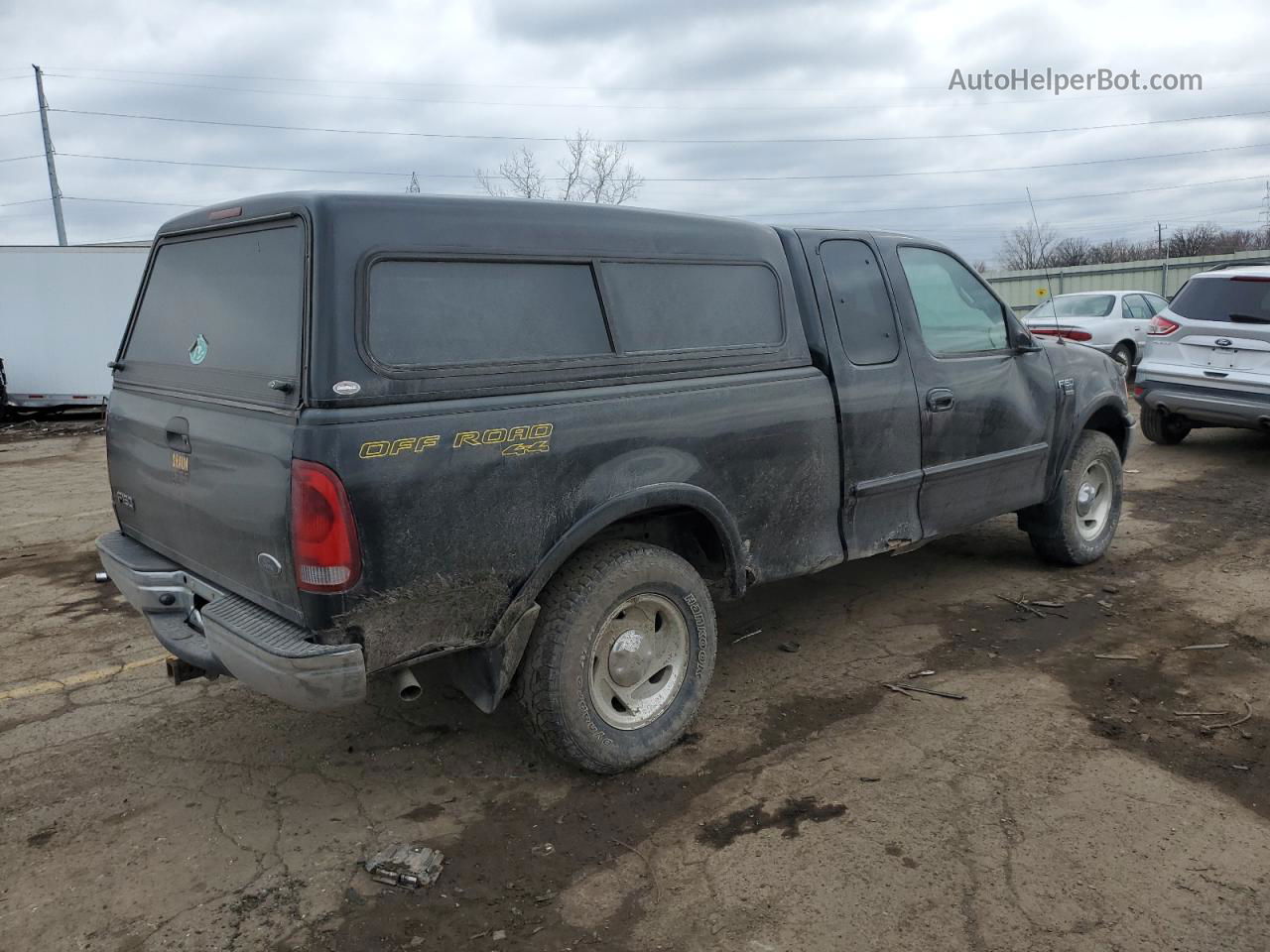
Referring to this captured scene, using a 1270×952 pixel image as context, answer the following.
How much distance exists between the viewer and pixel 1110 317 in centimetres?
1599

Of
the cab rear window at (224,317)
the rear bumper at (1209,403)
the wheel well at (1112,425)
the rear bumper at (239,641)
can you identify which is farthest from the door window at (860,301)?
the rear bumper at (1209,403)

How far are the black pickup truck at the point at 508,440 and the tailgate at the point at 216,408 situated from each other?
1 cm

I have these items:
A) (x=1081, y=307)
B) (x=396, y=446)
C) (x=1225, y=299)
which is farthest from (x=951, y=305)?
(x=1081, y=307)

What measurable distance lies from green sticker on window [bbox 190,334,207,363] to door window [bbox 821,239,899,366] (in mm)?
2686

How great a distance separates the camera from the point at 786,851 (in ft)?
10.0

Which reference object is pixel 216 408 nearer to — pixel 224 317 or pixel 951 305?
pixel 224 317

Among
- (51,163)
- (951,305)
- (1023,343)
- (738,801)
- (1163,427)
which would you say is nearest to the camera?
(738,801)

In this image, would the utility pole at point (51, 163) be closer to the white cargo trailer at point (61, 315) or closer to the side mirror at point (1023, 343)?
the white cargo trailer at point (61, 315)

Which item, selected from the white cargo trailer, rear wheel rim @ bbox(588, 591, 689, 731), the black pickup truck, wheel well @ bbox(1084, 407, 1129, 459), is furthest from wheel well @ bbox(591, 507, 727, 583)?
the white cargo trailer

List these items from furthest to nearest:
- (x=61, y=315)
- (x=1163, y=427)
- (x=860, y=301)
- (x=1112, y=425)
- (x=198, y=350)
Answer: (x=61, y=315) < (x=1163, y=427) < (x=1112, y=425) < (x=860, y=301) < (x=198, y=350)

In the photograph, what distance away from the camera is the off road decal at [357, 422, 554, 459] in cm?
286

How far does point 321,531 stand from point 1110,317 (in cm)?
1620

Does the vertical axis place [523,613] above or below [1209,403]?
above

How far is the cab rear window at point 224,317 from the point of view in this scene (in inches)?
121
